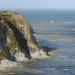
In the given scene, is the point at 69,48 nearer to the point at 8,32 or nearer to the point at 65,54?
the point at 65,54

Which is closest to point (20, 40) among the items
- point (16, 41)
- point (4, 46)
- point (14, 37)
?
point (16, 41)

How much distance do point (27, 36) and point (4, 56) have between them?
11654mm

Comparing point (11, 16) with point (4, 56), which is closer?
point (4, 56)

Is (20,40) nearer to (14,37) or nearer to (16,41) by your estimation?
(16,41)

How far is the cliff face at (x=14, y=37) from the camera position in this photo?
83.4 metres

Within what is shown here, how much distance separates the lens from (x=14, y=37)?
87250 millimetres

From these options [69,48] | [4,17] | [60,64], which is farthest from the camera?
[69,48]

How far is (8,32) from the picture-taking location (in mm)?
→ 86125

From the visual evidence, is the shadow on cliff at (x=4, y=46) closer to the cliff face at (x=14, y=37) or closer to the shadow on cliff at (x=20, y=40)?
the cliff face at (x=14, y=37)

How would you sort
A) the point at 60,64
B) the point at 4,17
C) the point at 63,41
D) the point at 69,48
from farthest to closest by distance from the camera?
the point at 63,41 < the point at 69,48 < the point at 4,17 < the point at 60,64

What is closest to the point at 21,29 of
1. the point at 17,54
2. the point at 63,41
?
the point at 17,54

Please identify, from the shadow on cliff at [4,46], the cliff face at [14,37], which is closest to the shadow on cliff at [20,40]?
the cliff face at [14,37]

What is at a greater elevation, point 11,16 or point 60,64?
point 11,16

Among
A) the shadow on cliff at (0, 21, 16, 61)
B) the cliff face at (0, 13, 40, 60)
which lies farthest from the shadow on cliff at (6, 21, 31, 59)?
the shadow on cliff at (0, 21, 16, 61)
